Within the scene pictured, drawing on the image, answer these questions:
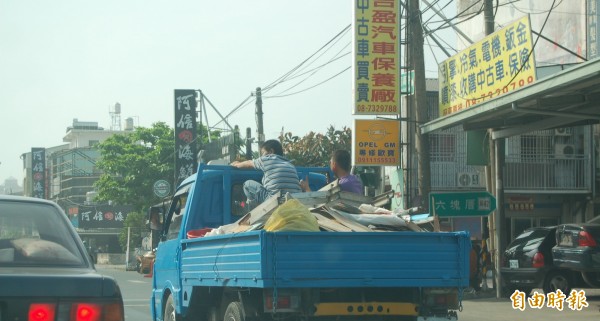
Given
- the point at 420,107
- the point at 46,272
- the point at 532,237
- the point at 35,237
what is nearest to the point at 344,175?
the point at 35,237

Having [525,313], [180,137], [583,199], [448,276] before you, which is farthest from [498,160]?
[180,137]

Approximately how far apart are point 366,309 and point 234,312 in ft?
4.11

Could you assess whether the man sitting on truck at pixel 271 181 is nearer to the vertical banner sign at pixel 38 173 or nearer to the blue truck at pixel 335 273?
the blue truck at pixel 335 273

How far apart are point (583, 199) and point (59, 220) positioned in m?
28.0

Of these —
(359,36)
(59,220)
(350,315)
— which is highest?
(359,36)

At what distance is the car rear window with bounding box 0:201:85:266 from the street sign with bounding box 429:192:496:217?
41.6ft

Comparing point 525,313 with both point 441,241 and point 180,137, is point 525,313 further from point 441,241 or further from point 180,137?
point 180,137

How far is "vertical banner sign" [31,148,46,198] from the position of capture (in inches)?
3231

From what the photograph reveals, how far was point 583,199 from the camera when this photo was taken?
103ft

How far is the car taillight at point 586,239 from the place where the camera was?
51.1 ft

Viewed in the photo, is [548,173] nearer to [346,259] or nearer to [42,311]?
[346,259]

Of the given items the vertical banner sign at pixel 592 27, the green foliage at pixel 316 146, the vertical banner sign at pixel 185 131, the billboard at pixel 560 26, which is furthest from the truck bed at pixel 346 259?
the vertical banner sign at pixel 185 131

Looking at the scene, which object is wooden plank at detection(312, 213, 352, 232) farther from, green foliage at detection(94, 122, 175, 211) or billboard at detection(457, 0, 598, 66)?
green foliage at detection(94, 122, 175, 211)

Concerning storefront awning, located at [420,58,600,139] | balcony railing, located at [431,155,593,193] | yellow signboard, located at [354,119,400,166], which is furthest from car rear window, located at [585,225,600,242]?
balcony railing, located at [431,155,593,193]
